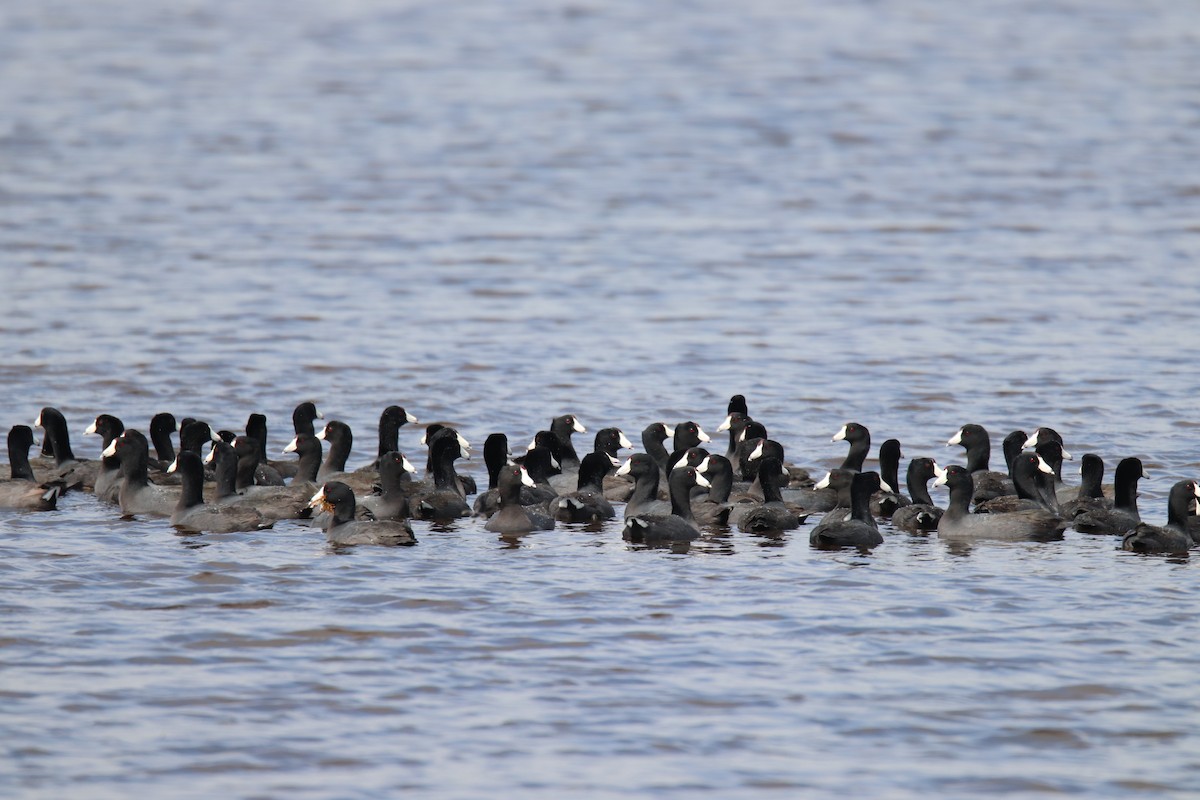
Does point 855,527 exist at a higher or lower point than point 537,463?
lower

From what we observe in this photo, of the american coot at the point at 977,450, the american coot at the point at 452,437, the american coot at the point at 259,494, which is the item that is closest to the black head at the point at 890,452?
the american coot at the point at 977,450

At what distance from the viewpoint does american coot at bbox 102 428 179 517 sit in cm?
1662

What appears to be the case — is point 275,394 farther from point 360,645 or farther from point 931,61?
point 931,61

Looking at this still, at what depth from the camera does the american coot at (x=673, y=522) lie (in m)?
15.5

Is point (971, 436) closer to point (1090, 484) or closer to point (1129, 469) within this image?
point (1090, 484)

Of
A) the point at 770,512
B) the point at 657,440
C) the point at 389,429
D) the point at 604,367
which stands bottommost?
the point at 770,512

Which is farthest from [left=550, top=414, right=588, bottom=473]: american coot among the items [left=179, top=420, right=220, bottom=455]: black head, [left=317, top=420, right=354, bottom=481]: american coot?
[left=179, top=420, right=220, bottom=455]: black head

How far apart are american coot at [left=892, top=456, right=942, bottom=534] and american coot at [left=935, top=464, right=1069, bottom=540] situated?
0.16 metres

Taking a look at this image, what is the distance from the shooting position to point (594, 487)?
17.4 m

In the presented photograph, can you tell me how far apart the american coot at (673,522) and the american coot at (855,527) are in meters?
1.09

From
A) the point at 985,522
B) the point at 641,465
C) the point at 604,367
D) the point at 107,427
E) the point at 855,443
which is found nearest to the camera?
the point at 985,522

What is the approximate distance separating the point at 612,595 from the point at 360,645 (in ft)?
6.98

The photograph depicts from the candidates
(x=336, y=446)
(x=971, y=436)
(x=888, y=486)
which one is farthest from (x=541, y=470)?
(x=971, y=436)

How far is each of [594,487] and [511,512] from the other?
5.44 ft
